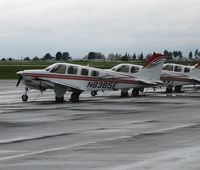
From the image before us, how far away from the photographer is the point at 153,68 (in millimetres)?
37688

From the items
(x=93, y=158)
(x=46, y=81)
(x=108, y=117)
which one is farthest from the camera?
(x=46, y=81)

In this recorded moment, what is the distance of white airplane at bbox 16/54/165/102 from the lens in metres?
31.1

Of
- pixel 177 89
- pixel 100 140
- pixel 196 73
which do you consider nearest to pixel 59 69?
pixel 177 89

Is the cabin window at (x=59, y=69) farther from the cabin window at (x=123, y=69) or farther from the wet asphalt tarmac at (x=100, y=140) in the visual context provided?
the wet asphalt tarmac at (x=100, y=140)

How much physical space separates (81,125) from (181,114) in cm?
543

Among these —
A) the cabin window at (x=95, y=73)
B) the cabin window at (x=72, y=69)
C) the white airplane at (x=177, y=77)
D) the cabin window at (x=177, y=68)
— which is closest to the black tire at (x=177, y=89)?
the white airplane at (x=177, y=77)

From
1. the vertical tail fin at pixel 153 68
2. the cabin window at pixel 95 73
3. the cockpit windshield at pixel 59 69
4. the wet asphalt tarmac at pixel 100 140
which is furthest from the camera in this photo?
the vertical tail fin at pixel 153 68

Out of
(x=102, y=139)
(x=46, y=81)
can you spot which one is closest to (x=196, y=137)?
(x=102, y=139)

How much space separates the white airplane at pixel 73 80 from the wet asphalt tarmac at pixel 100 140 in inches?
307

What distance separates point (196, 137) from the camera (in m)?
14.6

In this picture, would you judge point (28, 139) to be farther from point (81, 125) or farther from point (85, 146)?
point (81, 125)

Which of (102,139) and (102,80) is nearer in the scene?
(102,139)

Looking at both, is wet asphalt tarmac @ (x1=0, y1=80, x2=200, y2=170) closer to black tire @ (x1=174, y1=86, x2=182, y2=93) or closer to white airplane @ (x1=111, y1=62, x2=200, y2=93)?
white airplane @ (x1=111, y1=62, x2=200, y2=93)

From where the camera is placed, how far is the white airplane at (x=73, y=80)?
3106 centimetres
